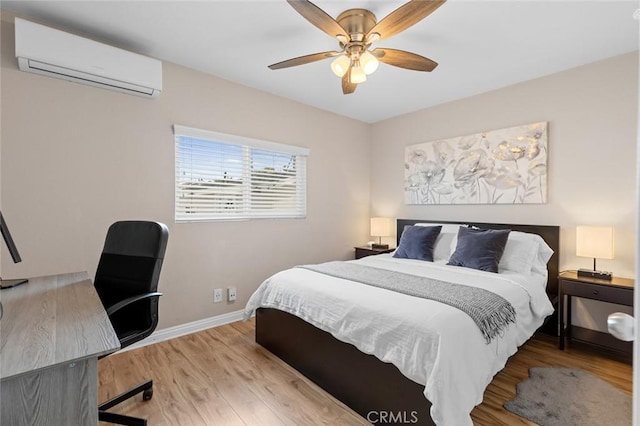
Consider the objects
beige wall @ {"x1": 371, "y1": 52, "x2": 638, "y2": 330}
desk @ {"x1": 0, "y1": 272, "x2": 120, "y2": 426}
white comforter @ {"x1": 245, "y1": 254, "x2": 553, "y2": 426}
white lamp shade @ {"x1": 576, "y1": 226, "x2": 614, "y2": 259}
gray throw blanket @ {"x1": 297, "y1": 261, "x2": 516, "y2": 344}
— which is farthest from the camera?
beige wall @ {"x1": 371, "y1": 52, "x2": 638, "y2": 330}

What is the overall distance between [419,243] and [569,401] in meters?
1.70

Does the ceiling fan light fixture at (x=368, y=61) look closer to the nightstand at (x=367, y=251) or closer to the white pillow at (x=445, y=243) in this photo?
the white pillow at (x=445, y=243)

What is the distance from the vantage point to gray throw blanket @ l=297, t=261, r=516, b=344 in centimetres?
170

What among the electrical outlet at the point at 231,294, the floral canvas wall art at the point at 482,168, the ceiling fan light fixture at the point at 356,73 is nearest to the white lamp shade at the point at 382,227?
the floral canvas wall art at the point at 482,168

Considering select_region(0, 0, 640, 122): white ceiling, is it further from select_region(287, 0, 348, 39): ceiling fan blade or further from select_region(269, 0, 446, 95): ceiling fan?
select_region(287, 0, 348, 39): ceiling fan blade

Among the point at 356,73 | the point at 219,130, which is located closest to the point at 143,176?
the point at 219,130

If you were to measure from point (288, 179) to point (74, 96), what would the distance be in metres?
2.09

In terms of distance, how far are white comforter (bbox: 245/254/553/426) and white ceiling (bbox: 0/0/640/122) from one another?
1865 mm

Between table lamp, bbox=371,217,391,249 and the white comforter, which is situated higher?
table lamp, bbox=371,217,391,249

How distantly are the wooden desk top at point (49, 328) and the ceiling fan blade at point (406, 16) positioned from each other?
198cm

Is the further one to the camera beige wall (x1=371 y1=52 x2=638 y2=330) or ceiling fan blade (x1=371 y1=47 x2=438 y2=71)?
beige wall (x1=371 y1=52 x2=638 y2=330)

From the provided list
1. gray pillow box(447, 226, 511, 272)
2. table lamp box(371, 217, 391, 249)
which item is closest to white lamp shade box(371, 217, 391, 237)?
table lamp box(371, 217, 391, 249)

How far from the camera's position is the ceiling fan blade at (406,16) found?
1.55 m

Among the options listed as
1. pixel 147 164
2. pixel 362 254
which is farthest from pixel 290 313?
pixel 362 254
